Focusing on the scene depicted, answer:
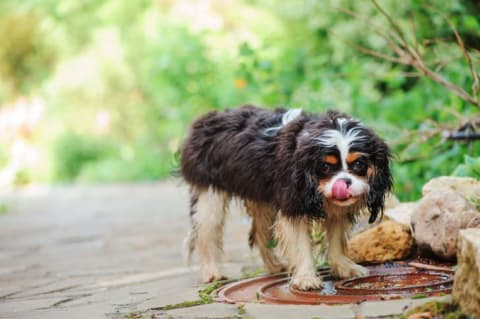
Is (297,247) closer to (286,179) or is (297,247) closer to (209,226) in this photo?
(286,179)

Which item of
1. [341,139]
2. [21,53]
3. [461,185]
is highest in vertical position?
[21,53]

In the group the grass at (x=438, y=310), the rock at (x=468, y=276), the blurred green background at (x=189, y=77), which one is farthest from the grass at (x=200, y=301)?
the blurred green background at (x=189, y=77)

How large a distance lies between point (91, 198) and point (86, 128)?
7578mm

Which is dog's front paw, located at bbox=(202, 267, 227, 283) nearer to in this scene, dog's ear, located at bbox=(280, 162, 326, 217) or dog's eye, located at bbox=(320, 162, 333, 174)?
dog's ear, located at bbox=(280, 162, 326, 217)

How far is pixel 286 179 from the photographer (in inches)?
164

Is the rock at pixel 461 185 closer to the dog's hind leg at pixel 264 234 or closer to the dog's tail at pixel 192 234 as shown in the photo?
the dog's hind leg at pixel 264 234

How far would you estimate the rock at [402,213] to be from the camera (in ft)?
15.9

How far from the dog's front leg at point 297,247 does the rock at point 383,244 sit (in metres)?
0.61

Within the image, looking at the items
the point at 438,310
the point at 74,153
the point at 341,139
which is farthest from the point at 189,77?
the point at 438,310

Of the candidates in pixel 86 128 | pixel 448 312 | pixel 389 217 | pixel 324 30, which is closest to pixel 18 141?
pixel 86 128

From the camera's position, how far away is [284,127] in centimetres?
434

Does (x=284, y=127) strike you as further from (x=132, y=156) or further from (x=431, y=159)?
(x=132, y=156)

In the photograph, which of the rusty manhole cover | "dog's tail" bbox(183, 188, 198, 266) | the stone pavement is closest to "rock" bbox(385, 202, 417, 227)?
the rusty manhole cover

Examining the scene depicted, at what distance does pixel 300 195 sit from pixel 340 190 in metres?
0.26
